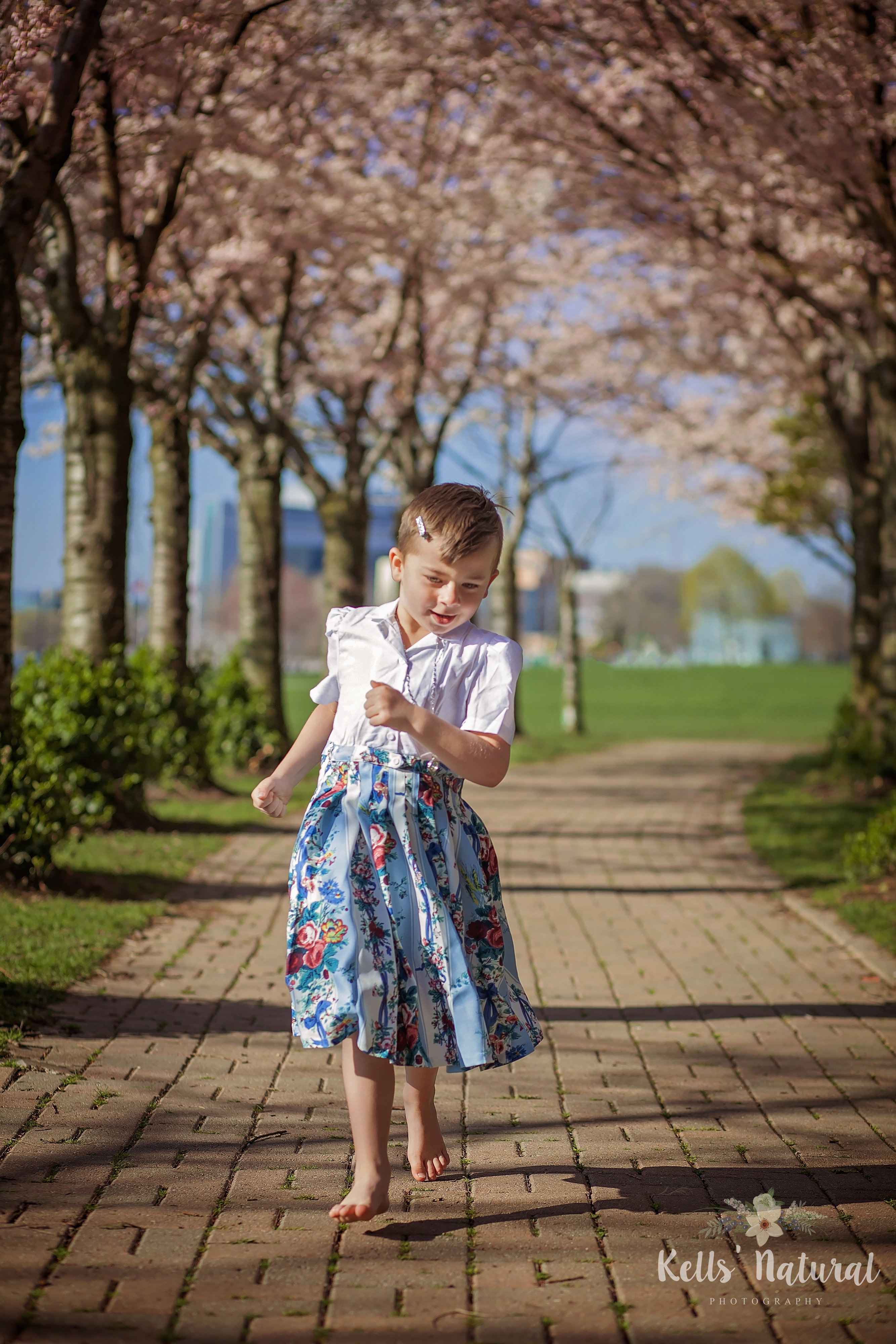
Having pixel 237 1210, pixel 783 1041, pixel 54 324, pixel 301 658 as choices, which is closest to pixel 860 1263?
pixel 237 1210

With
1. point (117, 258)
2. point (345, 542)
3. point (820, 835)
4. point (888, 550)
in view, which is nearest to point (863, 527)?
point (888, 550)

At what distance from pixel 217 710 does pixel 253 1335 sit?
40.4 feet

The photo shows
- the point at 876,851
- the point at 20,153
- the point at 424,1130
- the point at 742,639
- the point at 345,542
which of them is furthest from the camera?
the point at 742,639

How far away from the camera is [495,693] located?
3158mm

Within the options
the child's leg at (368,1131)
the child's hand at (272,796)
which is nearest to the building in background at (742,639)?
the child's hand at (272,796)

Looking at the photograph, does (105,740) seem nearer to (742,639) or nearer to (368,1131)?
(368,1131)

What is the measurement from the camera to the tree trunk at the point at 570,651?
1021 inches

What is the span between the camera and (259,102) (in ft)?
33.4

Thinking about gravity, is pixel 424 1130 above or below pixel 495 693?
below

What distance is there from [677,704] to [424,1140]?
→ 143 feet

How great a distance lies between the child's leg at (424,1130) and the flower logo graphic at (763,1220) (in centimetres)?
69

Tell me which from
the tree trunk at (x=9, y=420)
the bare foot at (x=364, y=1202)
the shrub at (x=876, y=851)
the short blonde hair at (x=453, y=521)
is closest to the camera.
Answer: the bare foot at (x=364, y=1202)

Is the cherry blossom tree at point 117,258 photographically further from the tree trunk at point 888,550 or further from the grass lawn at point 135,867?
the tree trunk at point 888,550

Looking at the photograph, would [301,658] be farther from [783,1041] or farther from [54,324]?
[783,1041]
